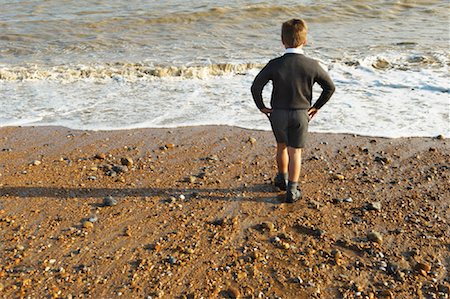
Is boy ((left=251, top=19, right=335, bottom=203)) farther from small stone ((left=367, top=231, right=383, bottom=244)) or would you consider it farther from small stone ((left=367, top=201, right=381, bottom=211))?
small stone ((left=367, top=231, right=383, bottom=244))

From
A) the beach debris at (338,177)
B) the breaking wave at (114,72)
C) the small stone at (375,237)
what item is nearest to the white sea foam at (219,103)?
the breaking wave at (114,72)

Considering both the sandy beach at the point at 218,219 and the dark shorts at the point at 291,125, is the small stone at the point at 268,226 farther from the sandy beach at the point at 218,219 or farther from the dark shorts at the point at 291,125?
the dark shorts at the point at 291,125

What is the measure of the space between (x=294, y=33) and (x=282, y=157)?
3.97ft

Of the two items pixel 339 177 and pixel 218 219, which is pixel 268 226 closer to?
pixel 218 219

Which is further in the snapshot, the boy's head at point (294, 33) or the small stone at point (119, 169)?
the small stone at point (119, 169)

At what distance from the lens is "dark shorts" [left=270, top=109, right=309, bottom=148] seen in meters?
4.36

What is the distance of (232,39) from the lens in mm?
13344

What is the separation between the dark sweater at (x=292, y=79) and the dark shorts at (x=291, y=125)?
0.06 meters

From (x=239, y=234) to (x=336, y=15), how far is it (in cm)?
1389

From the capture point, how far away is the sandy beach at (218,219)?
337cm

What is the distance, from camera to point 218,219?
167 inches

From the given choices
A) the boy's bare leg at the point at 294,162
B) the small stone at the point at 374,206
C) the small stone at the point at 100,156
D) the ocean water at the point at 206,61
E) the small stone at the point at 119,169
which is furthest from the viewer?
the ocean water at the point at 206,61

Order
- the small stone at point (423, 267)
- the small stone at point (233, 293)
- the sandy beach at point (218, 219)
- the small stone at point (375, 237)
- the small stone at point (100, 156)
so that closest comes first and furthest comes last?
the small stone at point (233, 293) → the sandy beach at point (218, 219) → the small stone at point (423, 267) → the small stone at point (375, 237) → the small stone at point (100, 156)

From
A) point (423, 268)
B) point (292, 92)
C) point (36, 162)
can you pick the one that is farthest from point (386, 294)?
point (36, 162)
